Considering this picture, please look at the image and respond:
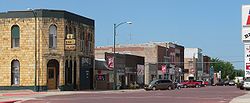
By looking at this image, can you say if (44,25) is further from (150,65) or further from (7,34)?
(150,65)

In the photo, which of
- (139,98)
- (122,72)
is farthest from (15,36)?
(122,72)

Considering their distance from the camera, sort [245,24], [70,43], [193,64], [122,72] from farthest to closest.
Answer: [193,64]
[122,72]
[70,43]
[245,24]

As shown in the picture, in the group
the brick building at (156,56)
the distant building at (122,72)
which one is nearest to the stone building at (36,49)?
the distant building at (122,72)

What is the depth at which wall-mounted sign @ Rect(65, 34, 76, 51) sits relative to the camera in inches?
2108

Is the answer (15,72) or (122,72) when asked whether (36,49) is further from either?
(122,72)

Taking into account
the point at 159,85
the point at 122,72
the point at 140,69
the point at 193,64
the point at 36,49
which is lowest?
the point at 159,85

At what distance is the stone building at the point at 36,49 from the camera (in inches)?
2085

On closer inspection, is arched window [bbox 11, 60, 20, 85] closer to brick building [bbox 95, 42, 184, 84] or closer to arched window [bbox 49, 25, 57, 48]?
arched window [bbox 49, 25, 57, 48]

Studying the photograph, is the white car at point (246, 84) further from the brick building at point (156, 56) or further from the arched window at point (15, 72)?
the brick building at point (156, 56)

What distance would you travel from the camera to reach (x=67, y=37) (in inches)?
2122

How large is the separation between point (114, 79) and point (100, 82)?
8.96ft

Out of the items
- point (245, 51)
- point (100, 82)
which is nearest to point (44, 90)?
point (100, 82)

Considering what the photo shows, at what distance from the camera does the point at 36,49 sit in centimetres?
5300

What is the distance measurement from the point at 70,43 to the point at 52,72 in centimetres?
364
